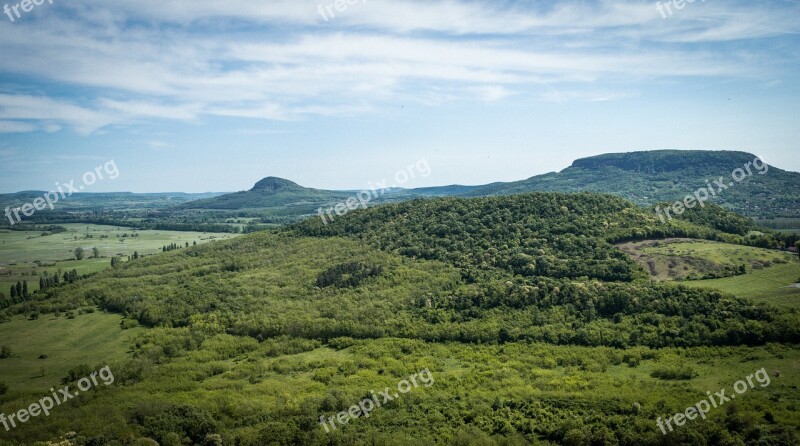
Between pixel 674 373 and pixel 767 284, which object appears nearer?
pixel 674 373

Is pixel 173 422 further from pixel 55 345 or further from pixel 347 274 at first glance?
pixel 347 274

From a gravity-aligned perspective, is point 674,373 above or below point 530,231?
below

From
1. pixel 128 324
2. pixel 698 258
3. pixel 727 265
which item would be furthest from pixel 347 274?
pixel 727 265

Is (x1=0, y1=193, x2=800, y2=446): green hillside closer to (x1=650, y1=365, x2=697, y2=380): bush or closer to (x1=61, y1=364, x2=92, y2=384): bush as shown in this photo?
(x1=650, y1=365, x2=697, y2=380): bush

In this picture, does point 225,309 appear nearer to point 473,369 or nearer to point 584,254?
point 473,369

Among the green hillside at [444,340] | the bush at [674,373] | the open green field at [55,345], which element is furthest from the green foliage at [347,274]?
the bush at [674,373]

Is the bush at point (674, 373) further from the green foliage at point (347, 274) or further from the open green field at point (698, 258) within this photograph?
the green foliage at point (347, 274)
